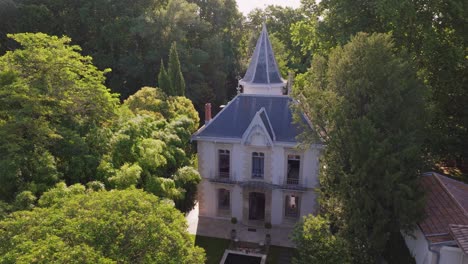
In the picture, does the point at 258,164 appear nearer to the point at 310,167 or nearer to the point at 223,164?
the point at 223,164

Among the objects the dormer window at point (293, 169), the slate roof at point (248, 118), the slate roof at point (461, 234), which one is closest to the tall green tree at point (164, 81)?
the slate roof at point (248, 118)

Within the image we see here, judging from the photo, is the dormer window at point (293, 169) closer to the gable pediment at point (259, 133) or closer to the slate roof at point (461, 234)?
the gable pediment at point (259, 133)

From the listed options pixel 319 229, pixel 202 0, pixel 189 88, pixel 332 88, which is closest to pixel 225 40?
pixel 202 0

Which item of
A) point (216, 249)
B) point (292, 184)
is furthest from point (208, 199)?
point (292, 184)

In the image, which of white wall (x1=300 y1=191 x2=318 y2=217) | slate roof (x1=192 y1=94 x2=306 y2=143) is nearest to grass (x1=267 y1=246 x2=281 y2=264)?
white wall (x1=300 y1=191 x2=318 y2=217)

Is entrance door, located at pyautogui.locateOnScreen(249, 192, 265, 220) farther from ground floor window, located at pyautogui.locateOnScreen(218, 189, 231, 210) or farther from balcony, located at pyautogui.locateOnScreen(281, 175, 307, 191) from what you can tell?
balcony, located at pyautogui.locateOnScreen(281, 175, 307, 191)

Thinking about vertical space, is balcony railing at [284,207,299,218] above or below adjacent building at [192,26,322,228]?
below

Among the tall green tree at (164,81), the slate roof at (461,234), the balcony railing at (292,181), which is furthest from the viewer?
the tall green tree at (164,81)
